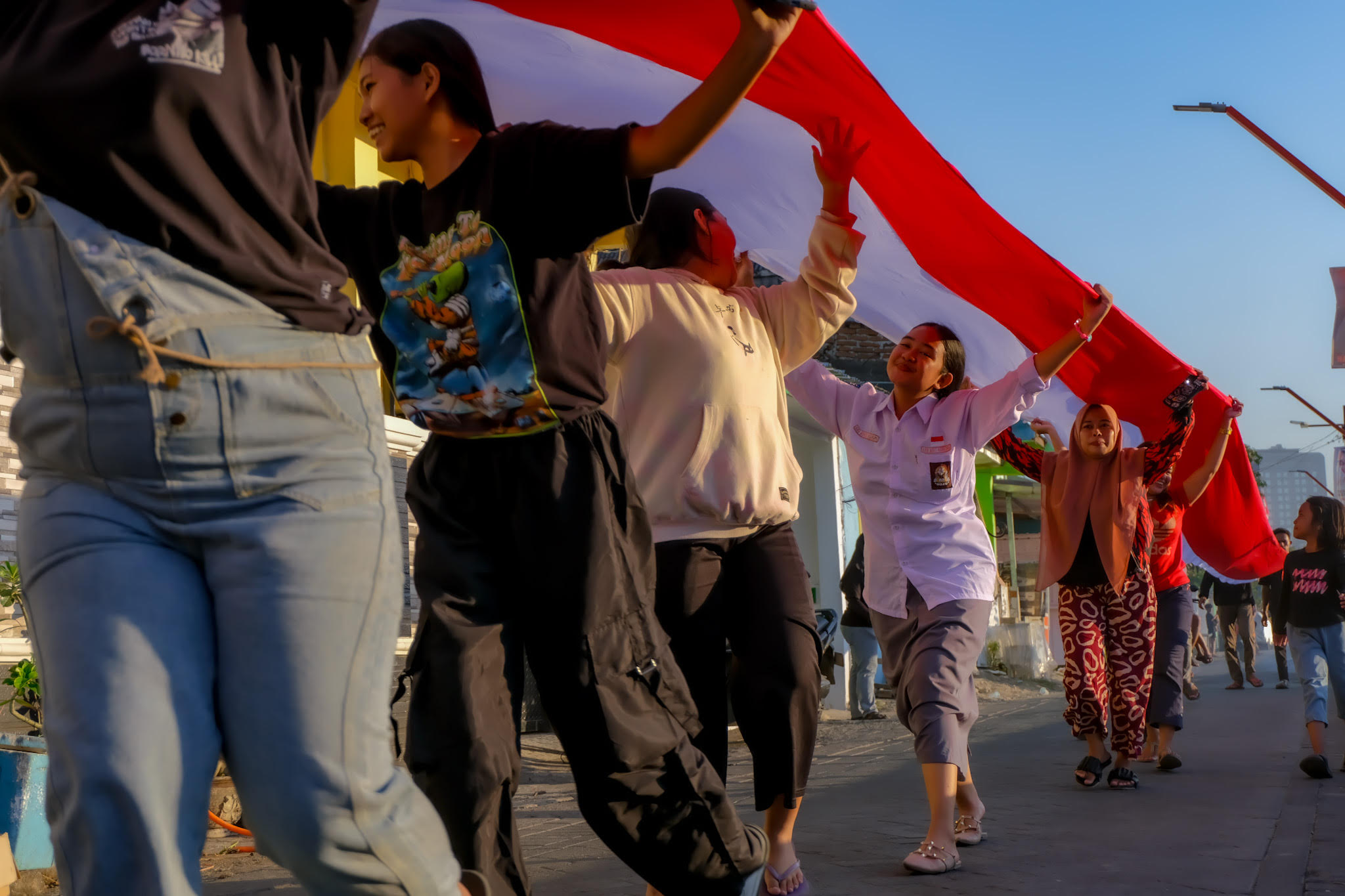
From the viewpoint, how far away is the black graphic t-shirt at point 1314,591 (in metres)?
9.48

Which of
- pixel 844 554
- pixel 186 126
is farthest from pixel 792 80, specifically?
pixel 844 554

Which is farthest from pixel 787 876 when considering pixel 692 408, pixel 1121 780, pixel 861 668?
pixel 861 668

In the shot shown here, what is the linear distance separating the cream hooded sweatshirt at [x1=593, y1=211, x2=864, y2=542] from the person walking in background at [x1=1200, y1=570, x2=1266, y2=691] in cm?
1564

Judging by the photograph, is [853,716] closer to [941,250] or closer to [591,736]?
[941,250]

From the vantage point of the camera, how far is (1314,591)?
9555mm

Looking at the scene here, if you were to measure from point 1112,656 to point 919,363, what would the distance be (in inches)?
120

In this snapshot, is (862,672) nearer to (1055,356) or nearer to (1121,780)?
(1121,780)

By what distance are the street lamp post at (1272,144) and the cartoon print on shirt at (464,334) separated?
14.4 m

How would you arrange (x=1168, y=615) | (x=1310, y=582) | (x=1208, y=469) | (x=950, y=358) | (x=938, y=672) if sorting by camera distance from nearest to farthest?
(x=938, y=672)
(x=950, y=358)
(x=1208, y=469)
(x=1168, y=615)
(x=1310, y=582)

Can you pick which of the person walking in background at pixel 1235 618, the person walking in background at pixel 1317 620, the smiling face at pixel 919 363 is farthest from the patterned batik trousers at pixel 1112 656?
the person walking in background at pixel 1235 618

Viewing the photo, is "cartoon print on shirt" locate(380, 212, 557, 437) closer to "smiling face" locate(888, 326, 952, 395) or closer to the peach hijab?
"smiling face" locate(888, 326, 952, 395)

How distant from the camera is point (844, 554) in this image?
18078 mm

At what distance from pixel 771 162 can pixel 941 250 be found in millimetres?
1063

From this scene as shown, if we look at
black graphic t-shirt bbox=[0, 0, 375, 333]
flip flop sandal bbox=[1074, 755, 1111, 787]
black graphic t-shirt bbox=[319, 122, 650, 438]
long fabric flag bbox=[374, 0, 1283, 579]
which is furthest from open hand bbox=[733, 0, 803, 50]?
flip flop sandal bbox=[1074, 755, 1111, 787]
